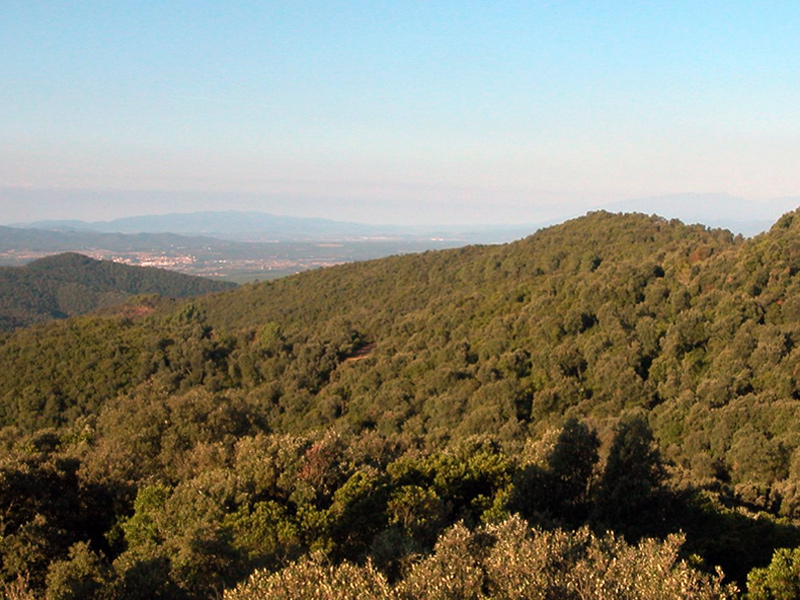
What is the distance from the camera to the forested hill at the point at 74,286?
4528 inches

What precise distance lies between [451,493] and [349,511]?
129 inches

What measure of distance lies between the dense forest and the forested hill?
71224 millimetres

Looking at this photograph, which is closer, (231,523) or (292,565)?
(292,565)

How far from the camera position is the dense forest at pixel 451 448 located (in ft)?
30.2

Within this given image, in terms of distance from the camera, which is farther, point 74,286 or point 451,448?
point 74,286

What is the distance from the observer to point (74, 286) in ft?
424

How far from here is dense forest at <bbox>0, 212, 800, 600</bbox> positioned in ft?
30.2

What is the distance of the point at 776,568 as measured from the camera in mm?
8867

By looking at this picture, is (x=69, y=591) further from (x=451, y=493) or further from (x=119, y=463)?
(x=451, y=493)

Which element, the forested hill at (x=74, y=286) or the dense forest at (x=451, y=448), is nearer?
the dense forest at (x=451, y=448)

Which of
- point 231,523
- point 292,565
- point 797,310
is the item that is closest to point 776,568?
point 292,565

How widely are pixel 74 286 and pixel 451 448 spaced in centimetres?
13112

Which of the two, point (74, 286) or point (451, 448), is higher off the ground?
point (451, 448)

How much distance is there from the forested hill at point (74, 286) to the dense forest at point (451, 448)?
71224 mm
